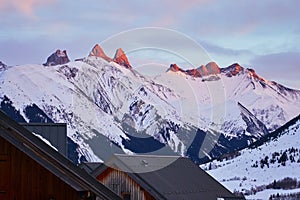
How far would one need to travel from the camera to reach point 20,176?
1487 centimetres

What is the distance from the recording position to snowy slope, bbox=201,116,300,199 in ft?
434

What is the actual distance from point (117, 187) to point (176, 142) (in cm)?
7666

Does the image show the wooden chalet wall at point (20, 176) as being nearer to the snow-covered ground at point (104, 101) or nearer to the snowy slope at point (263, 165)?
the snow-covered ground at point (104, 101)

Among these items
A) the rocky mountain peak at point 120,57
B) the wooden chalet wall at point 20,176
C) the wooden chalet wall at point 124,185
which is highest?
the rocky mountain peak at point 120,57

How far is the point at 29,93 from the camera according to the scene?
16588 centimetres

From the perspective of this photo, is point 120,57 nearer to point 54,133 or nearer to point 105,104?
point 54,133

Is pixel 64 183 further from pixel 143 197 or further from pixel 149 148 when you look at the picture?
pixel 149 148

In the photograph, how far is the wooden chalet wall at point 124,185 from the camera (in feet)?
126

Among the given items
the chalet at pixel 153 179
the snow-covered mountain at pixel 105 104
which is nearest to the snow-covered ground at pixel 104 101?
the snow-covered mountain at pixel 105 104

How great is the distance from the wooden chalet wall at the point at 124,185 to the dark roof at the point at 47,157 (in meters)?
23.2

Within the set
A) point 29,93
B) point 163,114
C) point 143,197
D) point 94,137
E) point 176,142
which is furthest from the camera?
point 29,93

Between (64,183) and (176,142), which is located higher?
(176,142)

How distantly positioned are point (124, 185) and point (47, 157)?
83.1ft

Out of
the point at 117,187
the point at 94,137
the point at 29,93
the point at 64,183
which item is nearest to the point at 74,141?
the point at 94,137
